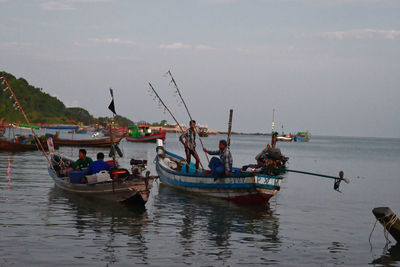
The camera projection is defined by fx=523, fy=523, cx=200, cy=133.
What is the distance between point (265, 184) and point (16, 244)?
31.2ft

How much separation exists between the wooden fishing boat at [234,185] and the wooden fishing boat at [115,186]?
3.59 m

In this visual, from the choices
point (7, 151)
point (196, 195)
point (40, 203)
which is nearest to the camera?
point (40, 203)

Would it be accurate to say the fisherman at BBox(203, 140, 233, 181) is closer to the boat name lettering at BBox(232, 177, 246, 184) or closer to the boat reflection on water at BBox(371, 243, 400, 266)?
the boat name lettering at BBox(232, 177, 246, 184)

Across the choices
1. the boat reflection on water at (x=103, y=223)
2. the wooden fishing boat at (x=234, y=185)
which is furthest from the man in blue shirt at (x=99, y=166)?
the wooden fishing boat at (x=234, y=185)

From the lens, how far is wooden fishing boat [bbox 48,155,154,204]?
17594mm

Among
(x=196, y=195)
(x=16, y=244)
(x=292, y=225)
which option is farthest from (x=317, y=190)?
(x=16, y=244)

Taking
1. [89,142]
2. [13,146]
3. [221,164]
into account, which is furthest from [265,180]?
[89,142]

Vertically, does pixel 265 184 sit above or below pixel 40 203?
above

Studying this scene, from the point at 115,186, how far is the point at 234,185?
4.55 m

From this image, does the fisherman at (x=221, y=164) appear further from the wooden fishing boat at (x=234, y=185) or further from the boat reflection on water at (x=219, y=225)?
the boat reflection on water at (x=219, y=225)

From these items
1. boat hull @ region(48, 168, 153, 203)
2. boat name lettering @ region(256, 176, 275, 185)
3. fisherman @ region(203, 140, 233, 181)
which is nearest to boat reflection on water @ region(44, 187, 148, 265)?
boat hull @ region(48, 168, 153, 203)

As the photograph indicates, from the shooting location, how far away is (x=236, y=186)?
64.4 feet

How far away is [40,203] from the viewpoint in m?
18.9

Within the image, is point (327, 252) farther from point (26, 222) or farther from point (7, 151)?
point (7, 151)
